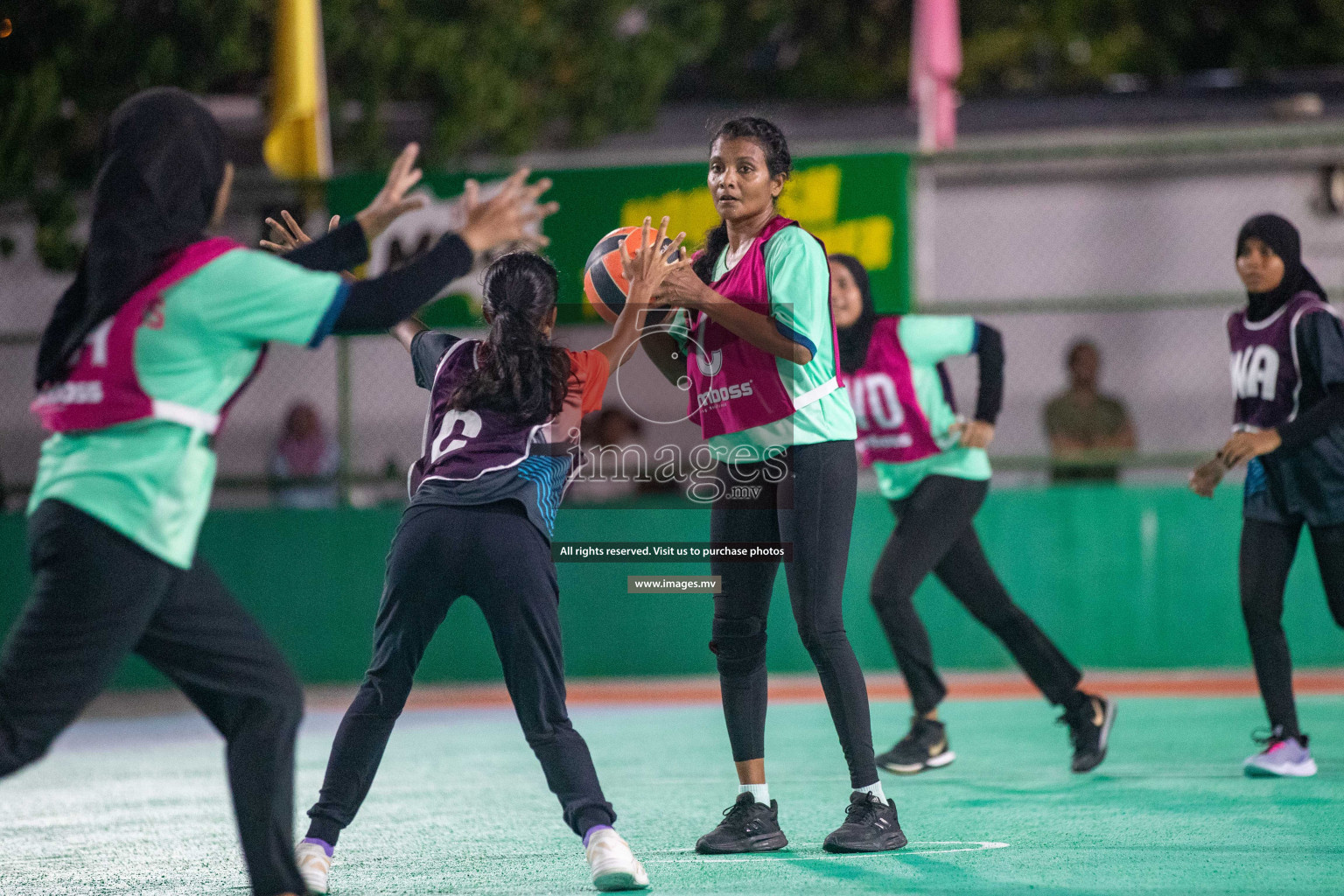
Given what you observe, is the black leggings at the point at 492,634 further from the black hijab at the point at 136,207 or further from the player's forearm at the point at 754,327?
the black hijab at the point at 136,207

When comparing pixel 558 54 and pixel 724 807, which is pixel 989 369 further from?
pixel 558 54

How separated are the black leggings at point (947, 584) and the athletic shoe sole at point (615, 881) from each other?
2.66 meters

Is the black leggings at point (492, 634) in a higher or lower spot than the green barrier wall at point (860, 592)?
higher

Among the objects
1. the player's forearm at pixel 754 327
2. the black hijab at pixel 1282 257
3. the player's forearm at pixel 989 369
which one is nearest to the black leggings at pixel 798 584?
the player's forearm at pixel 754 327

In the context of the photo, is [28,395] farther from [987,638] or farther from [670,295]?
[670,295]

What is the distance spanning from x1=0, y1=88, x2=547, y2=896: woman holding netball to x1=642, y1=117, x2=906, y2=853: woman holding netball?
1.36 meters

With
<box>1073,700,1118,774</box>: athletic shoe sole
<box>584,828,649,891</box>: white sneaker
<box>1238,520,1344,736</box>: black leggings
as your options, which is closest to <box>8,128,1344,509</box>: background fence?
<box>1073,700,1118,774</box>: athletic shoe sole

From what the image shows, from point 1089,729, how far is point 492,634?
3370mm

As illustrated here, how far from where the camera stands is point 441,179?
1130cm

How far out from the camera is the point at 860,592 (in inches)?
418

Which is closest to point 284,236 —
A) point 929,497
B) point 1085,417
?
point 929,497

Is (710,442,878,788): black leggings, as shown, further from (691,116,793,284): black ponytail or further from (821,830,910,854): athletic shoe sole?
(691,116,793,284): black ponytail

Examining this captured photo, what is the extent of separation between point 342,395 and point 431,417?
22.2 feet

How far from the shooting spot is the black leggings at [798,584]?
4.86 metres
